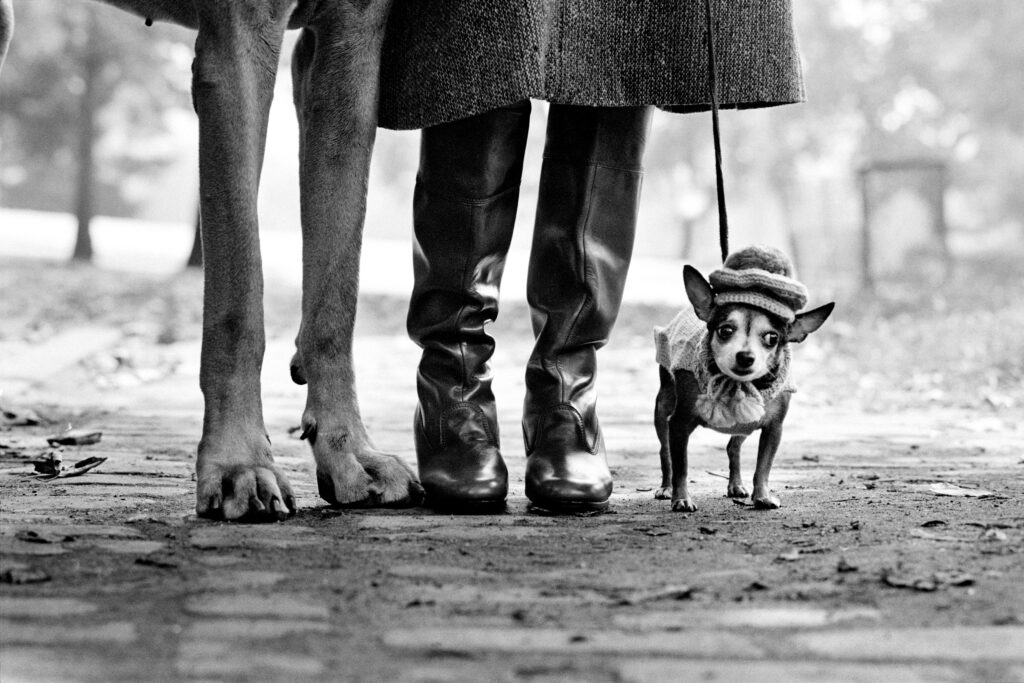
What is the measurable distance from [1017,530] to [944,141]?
3791cm

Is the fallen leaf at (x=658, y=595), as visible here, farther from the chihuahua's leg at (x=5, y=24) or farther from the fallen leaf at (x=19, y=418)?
the fallen leaf at (x=19, y=418)

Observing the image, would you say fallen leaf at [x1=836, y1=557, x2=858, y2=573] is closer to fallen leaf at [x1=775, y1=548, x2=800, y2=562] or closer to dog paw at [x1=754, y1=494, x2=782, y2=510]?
fallen leaf at [x1=775, y1=548, x2=800, y2=562]

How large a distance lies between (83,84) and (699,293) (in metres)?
17.9

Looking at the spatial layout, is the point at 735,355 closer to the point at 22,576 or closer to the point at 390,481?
the point at 390,481

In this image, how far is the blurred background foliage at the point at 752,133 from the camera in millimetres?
18328

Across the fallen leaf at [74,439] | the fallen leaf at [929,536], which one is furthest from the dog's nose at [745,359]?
the fallen leaf at [74,439]

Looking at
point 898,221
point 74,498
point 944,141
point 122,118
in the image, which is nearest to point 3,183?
point 122,118

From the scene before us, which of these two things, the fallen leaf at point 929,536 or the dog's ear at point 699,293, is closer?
the fallen leaf at point 929,536

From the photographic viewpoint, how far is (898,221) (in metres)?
15.2

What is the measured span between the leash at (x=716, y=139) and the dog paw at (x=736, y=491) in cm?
58

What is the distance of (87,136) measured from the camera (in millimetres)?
18969

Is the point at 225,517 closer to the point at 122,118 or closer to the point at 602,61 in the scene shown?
the point at 602,61

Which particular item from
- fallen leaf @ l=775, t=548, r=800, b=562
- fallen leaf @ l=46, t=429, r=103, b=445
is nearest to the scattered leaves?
fallen leaf @ l=775, t=548, r=800, b=562

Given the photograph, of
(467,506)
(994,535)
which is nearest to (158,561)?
(467,506)
